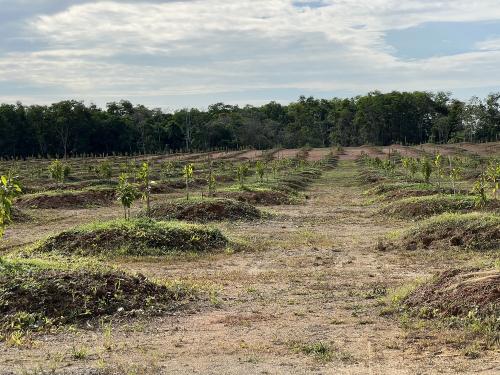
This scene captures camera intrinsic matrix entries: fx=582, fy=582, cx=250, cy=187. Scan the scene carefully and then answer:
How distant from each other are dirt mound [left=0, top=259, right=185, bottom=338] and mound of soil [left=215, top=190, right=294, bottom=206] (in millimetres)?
18649

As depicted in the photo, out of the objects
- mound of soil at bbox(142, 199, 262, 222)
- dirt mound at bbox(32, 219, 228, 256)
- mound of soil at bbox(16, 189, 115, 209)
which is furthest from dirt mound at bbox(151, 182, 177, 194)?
dirt mound at bbox(32, 219, 228, 256)

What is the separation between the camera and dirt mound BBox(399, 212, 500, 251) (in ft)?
51.9

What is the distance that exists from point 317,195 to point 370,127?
84.7m

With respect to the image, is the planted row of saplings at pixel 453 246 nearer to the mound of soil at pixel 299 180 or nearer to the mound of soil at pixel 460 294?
the mound of soil at pixel 460 294

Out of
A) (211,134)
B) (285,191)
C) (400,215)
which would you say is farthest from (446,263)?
(211,134)

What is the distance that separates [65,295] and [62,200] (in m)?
21.3

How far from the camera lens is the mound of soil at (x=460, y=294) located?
29.3ft

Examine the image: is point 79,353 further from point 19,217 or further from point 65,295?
point 19,217

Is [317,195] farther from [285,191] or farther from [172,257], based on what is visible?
[172,257]

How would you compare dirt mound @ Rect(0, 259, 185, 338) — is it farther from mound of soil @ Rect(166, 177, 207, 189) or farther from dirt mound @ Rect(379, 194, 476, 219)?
mound of soil @ Rect(166, 177, 207, 189)

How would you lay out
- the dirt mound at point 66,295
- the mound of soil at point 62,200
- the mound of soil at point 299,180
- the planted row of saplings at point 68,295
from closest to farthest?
the planted row of saplings at point 68,295 < the dirt mound at point 66,295 < the mound of soil at point 62,200 < the mound of soil at point 299,180

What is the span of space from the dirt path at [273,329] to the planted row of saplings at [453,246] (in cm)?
76

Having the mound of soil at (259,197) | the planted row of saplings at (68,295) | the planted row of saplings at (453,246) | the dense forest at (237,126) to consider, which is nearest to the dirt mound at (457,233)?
the planted row of saplings at (453,246)

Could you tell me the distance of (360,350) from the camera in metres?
8.03
